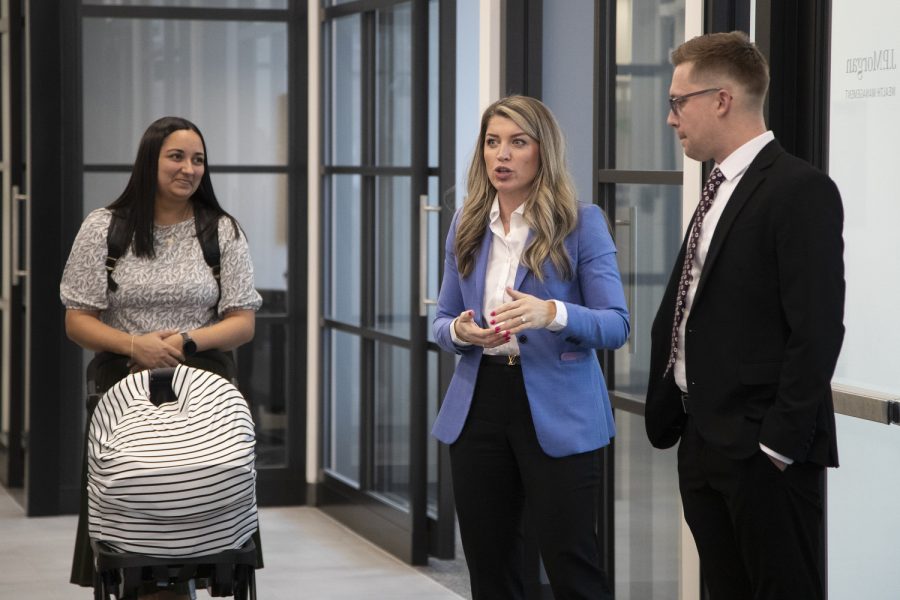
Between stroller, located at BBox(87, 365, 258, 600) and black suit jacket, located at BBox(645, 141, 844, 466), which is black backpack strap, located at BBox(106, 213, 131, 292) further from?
black suit jacket, located at BBox(645, 141, 844, 466)

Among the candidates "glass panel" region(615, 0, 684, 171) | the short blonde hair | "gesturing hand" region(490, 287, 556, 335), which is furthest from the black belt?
"glass panel" region(615, 0, 684, 171)

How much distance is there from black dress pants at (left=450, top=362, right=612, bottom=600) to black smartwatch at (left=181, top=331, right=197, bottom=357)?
0.87 meters

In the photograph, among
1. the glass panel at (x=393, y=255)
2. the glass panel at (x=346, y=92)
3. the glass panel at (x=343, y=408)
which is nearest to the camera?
the glass panel at (x=393, y=255)

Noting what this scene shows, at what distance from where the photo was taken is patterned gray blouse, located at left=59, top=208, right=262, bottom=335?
3.51m

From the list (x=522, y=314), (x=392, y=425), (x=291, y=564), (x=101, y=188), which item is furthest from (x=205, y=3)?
(x=522, y=314)

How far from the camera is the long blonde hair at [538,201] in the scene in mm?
2883

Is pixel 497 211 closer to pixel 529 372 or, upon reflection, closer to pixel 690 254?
pixel 529 372

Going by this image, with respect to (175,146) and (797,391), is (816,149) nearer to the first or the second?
(797,391)

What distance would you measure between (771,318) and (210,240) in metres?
1.74

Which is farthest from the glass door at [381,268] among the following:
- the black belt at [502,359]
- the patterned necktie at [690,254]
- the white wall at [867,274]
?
the patterned necktie at [690,254]

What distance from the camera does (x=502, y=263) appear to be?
2.95 m

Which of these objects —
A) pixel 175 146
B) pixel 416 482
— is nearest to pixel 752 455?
pixel 175 146

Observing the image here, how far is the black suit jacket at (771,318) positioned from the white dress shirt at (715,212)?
0.03 m

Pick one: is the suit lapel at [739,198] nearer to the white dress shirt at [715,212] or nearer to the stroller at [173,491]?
the white dress shirt at [715,212]
